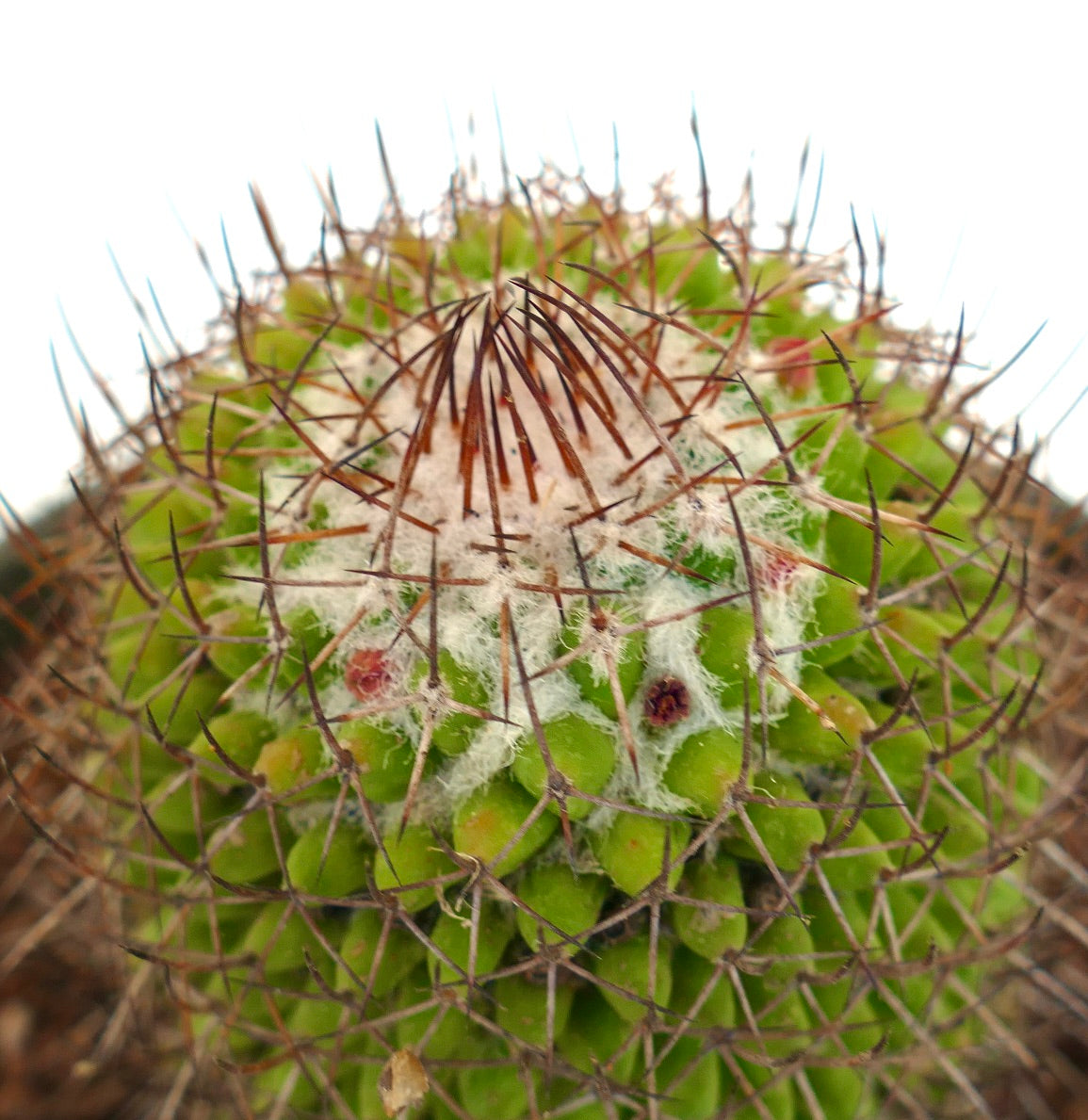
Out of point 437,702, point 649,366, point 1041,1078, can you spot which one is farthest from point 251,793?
point 1041,1078

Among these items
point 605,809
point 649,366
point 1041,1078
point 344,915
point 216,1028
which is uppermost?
point 649,366

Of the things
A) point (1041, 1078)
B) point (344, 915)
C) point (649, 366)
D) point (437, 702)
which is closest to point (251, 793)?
point (344, 915)

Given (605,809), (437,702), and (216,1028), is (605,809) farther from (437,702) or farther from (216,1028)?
(216,1028)

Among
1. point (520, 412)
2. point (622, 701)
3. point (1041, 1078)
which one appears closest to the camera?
point (622, 701)

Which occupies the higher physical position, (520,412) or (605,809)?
(520,412)

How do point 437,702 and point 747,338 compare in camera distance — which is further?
point 747,338

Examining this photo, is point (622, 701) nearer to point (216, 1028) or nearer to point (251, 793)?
point (251, 793)

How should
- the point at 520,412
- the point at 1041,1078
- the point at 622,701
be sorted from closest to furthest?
1. the point at 622,701
2. the point at 520,412
3. the point at 1041,1078
